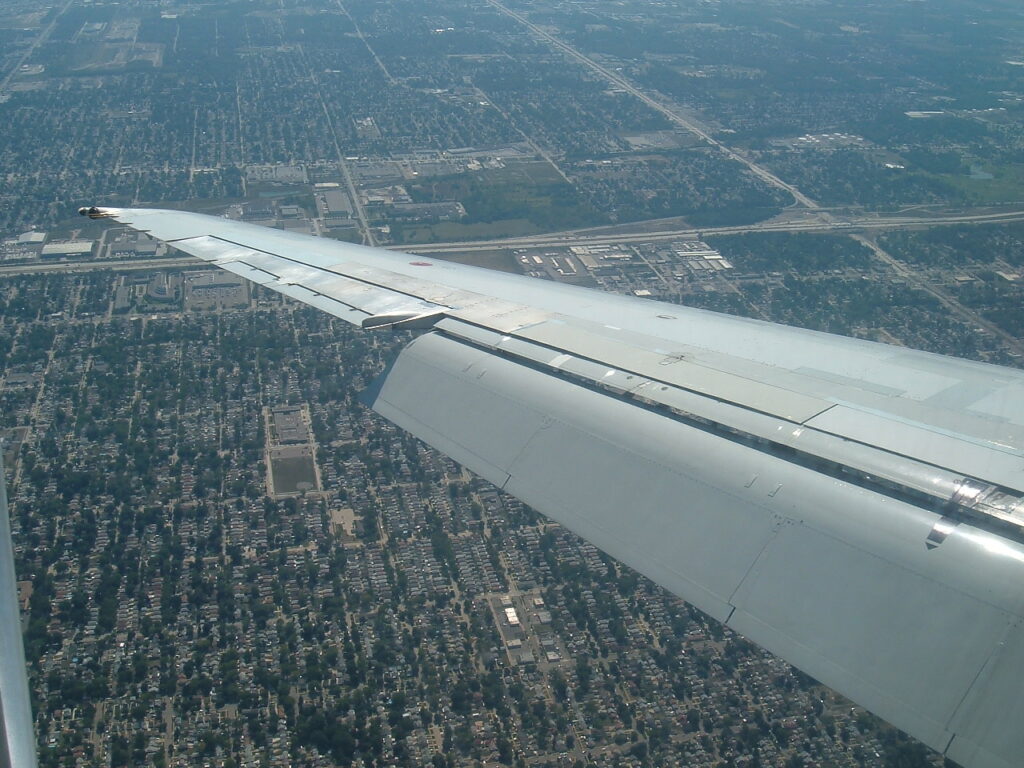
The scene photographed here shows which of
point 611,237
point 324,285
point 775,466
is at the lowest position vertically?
point 611,237

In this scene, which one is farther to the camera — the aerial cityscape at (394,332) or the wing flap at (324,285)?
the aerial cityscape at (394,332)

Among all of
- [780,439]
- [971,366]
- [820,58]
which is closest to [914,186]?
[820,58]

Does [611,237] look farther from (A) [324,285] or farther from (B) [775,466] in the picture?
(B) [775,466]

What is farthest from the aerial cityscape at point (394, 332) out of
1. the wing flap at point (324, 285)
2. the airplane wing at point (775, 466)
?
the airplane wing at point (775, 466)

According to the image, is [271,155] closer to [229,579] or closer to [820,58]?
[229,579]

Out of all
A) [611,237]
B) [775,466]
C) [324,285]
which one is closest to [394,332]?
[324,285]

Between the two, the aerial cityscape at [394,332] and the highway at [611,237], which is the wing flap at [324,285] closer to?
the aerial cityscape at [394,332]
